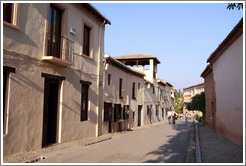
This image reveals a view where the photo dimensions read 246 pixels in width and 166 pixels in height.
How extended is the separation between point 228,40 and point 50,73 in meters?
8.16

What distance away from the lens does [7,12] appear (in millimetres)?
7863

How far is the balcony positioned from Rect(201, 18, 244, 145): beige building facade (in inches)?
273

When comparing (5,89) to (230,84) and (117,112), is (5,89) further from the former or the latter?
(117,112)

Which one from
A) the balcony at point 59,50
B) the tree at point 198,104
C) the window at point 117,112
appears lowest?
the window at point 117,112

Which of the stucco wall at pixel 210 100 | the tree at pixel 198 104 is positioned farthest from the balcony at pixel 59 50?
the tree at pixel 198 104

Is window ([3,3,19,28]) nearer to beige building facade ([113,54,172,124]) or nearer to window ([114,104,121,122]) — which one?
window ([114,104,121,122])

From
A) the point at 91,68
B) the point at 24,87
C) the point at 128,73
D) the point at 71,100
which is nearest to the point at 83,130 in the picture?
the point at 71,100

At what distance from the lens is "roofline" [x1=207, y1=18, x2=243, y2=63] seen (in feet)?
32.5

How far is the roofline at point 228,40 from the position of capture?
991 cm

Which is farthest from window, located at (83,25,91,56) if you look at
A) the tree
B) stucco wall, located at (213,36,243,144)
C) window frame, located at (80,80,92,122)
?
the tree

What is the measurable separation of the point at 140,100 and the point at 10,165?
1870 cm

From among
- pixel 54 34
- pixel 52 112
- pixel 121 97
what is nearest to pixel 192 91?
A: pixel 121 97

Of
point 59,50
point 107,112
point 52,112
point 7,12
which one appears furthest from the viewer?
point 107,112

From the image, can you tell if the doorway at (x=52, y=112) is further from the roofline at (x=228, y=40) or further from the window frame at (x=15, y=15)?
the roofline at (x=228, y=40)
